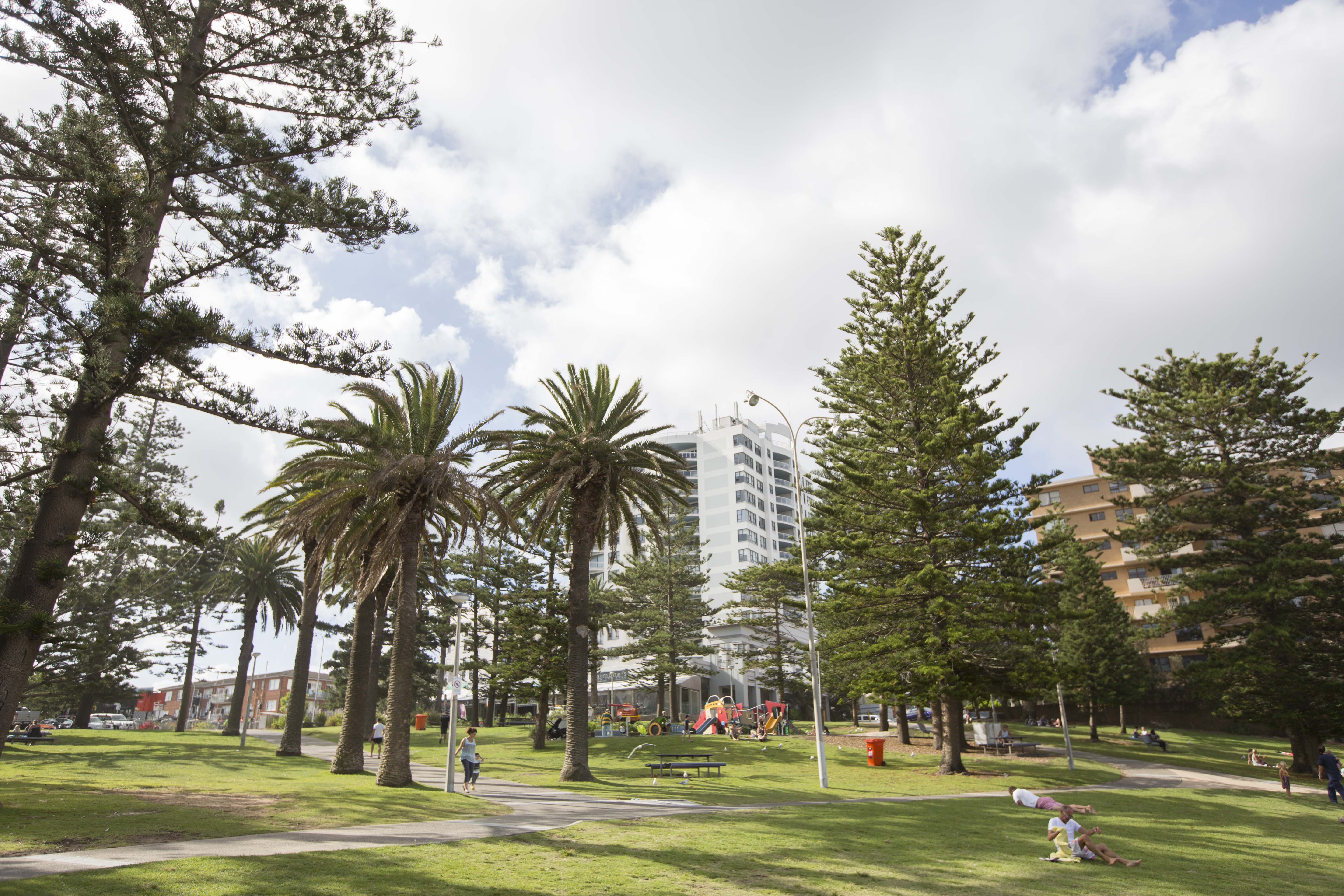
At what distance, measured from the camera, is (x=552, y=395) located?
Result: 24.2 m

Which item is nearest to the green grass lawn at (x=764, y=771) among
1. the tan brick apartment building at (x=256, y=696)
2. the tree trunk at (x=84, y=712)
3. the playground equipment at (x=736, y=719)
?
the playground equipment at (x=736, y=719)

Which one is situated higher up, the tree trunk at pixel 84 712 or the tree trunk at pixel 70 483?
the tree trunk at pixel 70 483

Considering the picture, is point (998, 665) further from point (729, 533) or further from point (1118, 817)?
point (729, 533)

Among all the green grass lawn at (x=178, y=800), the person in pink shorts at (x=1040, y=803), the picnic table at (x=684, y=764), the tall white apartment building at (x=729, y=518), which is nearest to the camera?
the green grass lawn at (x=178, y=800)

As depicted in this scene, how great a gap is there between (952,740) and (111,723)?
67.8 m

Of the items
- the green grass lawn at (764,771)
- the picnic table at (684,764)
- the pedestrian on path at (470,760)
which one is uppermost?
the pedestrian on path at (470,760)

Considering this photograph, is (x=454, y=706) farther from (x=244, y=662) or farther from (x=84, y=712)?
(x=84, y=712)

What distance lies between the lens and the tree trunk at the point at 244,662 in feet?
147

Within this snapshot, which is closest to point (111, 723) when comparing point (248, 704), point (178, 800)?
point (248, 704)

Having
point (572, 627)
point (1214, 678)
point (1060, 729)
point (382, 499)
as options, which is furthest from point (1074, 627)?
point (382, 499)

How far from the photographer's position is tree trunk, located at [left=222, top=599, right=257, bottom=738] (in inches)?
1768

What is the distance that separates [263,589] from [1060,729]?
2118 inches

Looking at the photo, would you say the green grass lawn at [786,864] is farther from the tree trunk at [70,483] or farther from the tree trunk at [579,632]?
the tree trunk at [579,632]

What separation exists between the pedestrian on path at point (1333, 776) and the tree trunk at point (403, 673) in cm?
2548
